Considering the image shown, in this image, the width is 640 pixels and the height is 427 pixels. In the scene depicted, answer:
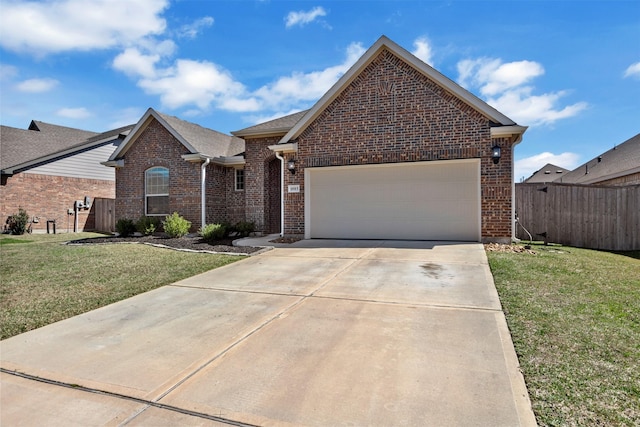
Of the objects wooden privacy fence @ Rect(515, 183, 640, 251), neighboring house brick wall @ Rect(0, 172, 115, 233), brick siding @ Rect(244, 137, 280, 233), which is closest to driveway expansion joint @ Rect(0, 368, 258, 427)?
brick siding @ Rect(244, 137, 280, 233)

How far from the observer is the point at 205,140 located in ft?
50.9

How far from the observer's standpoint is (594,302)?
15.3ft

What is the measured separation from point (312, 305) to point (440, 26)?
27.7 ft

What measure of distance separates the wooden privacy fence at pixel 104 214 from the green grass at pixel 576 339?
19574 millimetres

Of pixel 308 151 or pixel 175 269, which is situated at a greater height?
pixel 308 151

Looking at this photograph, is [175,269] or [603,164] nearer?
[175,269]

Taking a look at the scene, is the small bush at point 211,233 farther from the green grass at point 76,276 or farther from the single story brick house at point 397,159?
the single story brick house at point 397,159

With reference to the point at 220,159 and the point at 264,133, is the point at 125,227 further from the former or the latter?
the point at 264,133

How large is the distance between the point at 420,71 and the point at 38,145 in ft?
71.0

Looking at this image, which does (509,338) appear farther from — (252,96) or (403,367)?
(252,96)

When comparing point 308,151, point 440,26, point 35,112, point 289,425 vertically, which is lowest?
point 289,425

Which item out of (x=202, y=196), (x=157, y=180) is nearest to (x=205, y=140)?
(x=157, y=180)

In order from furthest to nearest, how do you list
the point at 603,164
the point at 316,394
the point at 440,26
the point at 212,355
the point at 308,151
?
the point at 603,164, the point at 308,151, the point at 440,26, the point at 212,355, the point at 316,394

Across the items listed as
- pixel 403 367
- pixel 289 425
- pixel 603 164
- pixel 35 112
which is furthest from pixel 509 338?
pixel 35 112
